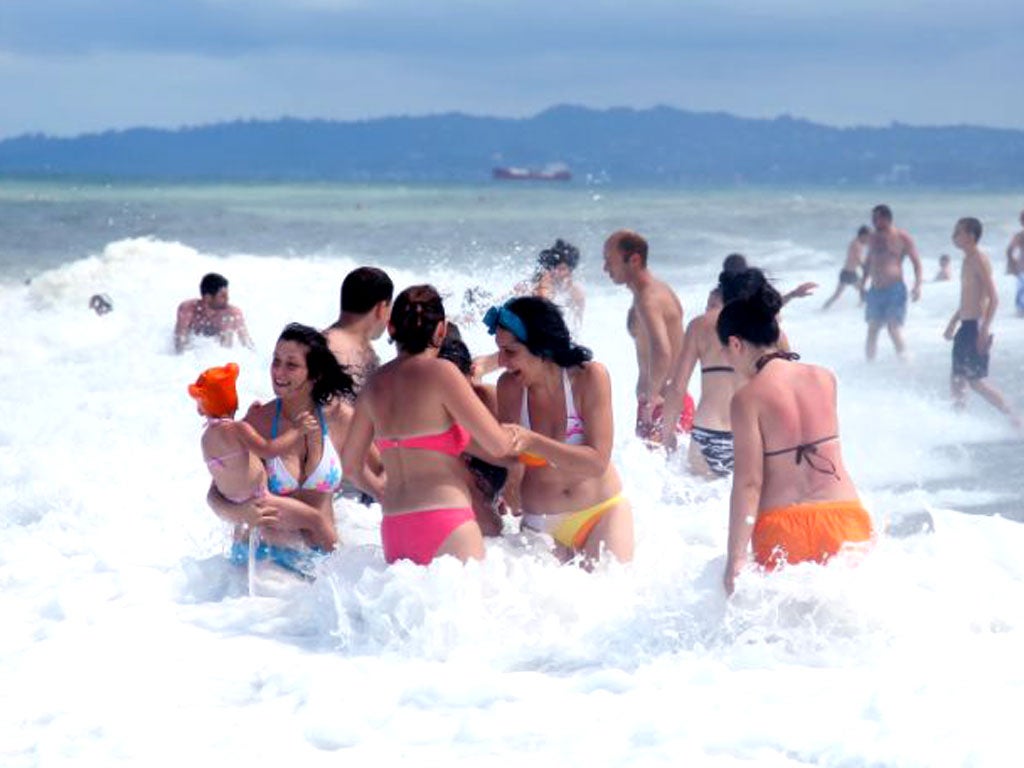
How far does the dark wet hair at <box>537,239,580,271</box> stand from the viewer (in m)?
8.72

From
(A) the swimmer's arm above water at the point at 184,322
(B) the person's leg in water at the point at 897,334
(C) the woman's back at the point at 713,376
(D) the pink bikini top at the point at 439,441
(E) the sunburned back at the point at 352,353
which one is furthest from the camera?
(B) the person's leg in water at the point at 897,334

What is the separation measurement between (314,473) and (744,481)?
1.60 meters

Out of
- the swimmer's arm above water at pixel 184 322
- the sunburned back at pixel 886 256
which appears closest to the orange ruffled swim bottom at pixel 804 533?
the swimmer's arm above water at pixel 184 322

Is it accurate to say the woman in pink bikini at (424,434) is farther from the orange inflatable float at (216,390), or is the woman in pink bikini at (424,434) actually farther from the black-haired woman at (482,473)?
the orange inflatable float at (216,390)

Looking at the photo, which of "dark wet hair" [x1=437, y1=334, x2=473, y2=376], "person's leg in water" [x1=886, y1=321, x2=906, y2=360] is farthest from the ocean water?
"person's leg in water" [x1=886, y1=321, x2=906, y2=360]

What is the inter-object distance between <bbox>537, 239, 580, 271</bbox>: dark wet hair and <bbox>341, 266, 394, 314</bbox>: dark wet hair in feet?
9.48

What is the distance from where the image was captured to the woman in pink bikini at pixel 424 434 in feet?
16.2

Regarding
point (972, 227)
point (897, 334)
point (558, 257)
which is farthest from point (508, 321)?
point (897, 334)

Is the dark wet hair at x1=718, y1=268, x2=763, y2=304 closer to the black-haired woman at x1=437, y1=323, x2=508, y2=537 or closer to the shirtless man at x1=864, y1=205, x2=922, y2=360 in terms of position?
the black-haired woman at x1=437, y1=323, x2=508, y2=537

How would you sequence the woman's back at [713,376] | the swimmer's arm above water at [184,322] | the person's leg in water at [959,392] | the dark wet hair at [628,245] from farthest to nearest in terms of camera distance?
the swimmer's arm above water at [184,322], the person's leg in water at [959,392], the dark wet hair at [628,245], the woman's back at [713,376]

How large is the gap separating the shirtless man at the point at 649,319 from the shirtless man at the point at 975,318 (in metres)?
3.92

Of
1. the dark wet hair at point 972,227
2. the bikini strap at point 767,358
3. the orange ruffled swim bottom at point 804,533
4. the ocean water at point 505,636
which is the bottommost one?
the ocean water at point 505,636

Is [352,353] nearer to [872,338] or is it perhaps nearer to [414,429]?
[414,429]

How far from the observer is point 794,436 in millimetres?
4820
